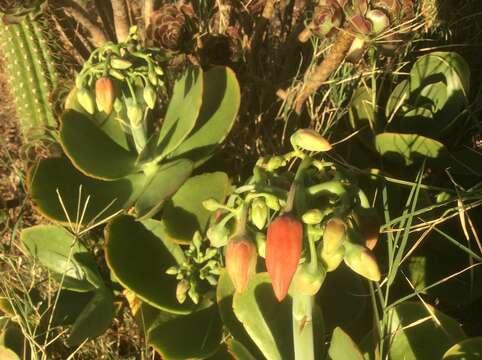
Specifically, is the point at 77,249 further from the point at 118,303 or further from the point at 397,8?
the point at 397,8

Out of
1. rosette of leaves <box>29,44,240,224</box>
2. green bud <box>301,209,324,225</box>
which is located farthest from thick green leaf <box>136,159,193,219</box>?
green bud <box>301,209,324,225</box>

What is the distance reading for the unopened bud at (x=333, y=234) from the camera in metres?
1.00

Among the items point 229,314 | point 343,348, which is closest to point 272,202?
point 343,348

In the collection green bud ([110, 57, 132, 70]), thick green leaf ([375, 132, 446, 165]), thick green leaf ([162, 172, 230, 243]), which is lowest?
thick green leaf ([162, 172, 230, 243])

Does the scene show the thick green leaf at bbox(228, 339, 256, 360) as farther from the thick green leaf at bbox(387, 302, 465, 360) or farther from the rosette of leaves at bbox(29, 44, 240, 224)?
the rosette of leaves at bbox(29, 44, 240, 224)

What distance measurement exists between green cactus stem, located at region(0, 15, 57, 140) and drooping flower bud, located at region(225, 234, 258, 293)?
1.24 meters

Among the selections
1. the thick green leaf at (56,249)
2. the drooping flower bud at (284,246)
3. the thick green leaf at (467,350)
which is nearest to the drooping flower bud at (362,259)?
the drooping flower bud at (284,246)

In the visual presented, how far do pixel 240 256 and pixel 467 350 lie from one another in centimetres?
53

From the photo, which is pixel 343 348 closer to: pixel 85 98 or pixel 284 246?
pixel 284 246

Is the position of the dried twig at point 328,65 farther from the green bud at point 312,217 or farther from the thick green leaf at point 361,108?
the green bud at point 312,217

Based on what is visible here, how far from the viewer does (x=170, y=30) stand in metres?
1.79

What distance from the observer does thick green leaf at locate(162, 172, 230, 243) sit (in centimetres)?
162

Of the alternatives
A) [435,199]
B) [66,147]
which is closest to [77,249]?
[66,147]

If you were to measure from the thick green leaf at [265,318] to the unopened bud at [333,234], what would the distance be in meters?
0.41
